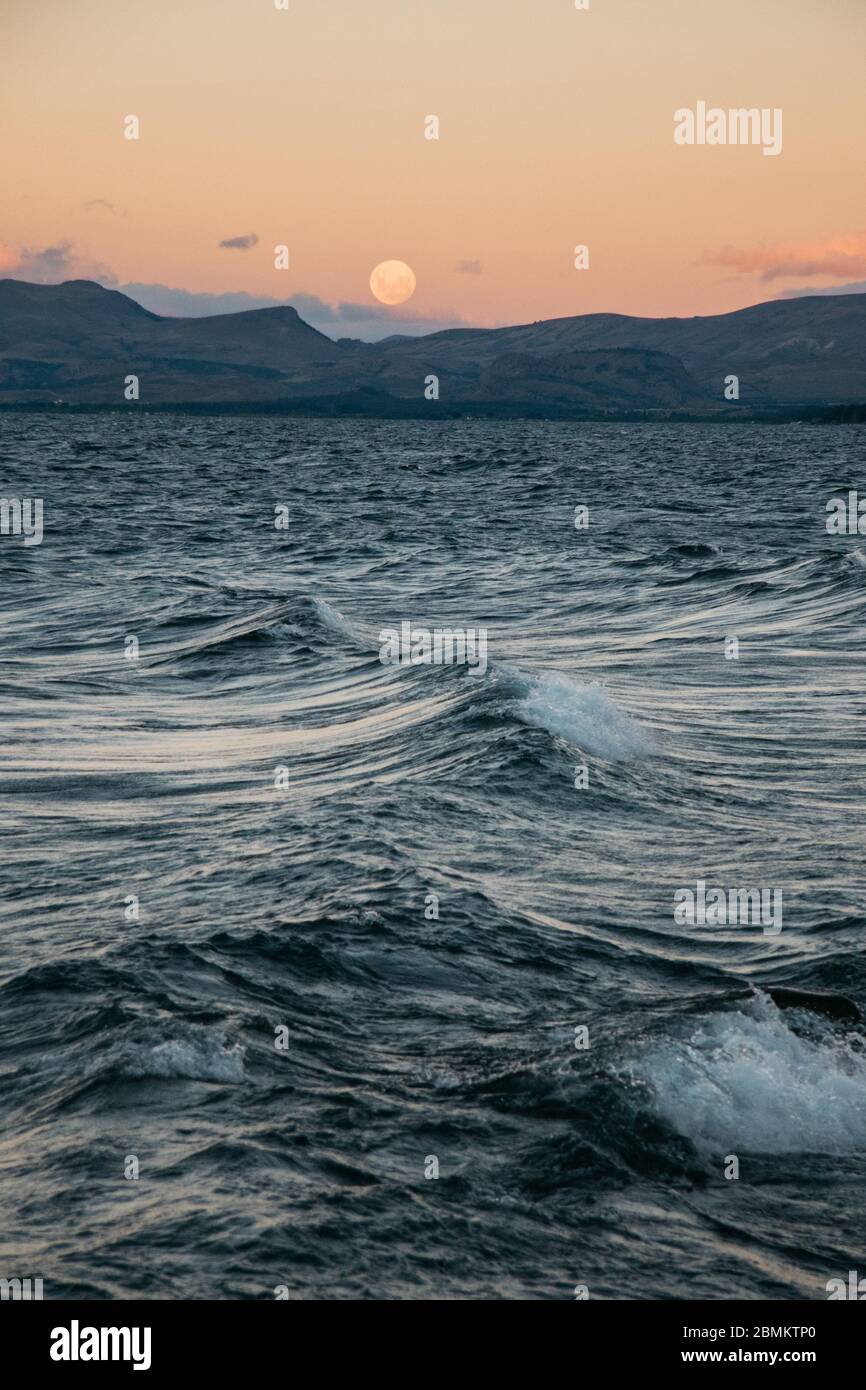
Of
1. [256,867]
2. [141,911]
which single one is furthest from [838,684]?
[141,911]

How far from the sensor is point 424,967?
36.5 feet

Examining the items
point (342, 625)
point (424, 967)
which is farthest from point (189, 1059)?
point (342, 625)

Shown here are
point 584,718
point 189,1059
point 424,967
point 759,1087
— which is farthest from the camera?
point 584,718

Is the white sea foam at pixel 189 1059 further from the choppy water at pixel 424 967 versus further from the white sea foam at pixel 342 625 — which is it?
the white sea foam at pixel 342 625

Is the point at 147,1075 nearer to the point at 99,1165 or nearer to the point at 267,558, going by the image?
the point at 99,1165

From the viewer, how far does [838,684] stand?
23625 millimetres

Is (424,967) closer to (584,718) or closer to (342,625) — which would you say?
(584,718)

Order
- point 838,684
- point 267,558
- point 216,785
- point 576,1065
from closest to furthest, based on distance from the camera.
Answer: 1. point 576,1065
2. point 216,785
3. point 838,684
4. point 267,558

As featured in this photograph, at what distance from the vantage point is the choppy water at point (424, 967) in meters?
7.48

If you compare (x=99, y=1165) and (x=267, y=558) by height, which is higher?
(x=267, y=558)

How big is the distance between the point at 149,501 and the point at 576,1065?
62.2 metres

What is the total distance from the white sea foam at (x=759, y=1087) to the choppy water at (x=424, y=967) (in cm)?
3

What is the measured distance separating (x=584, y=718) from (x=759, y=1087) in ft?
35.8

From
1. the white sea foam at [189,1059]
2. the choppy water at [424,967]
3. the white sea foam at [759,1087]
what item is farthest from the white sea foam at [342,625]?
the white sea foam at [759,1087]
